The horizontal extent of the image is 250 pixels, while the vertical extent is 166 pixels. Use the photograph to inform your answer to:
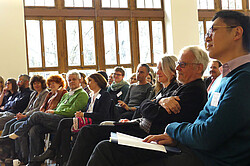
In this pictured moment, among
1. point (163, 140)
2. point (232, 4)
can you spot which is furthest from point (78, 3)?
point (163, 140)

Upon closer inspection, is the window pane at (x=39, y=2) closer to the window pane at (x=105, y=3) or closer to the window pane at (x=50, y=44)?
the window pane at (x=50, y=44)

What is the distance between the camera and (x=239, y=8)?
39.9 ft

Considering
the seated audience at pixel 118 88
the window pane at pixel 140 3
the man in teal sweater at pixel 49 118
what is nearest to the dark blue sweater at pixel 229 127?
the man in teal sweater at pixel 49 118

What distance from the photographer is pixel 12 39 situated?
9.52m

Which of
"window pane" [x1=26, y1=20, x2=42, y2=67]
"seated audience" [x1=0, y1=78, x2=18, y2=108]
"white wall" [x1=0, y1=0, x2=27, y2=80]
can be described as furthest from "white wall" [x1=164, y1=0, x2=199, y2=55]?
"seated audience" [x1=0, y1=78, x2=18, y2=108]

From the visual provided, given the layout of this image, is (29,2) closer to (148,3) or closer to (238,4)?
(148,3)

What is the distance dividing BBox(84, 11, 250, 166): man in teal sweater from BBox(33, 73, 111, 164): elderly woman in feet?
6.76

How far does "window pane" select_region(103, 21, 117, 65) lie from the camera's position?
10641 millimetres

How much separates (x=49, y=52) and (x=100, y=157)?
8.47m

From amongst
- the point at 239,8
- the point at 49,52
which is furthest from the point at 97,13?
the point at 239,8

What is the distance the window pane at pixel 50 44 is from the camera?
10047mm

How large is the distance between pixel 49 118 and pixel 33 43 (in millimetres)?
5933

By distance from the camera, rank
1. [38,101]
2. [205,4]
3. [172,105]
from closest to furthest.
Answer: [172,105]
[38,101]
[205,4]

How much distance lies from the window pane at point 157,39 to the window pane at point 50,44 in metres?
3.37
